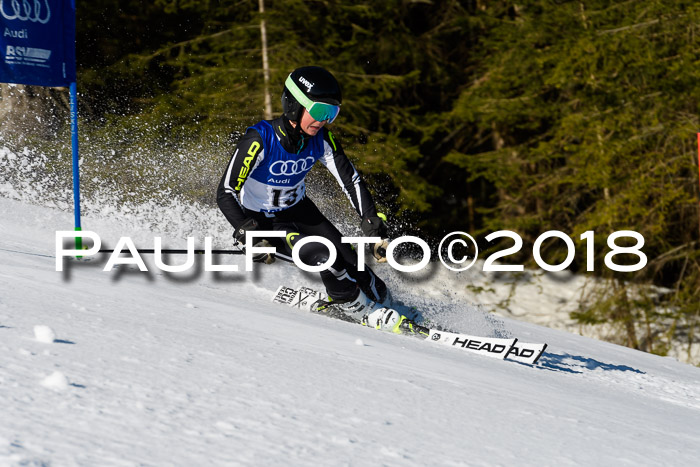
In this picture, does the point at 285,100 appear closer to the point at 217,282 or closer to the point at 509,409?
the point at 217,282

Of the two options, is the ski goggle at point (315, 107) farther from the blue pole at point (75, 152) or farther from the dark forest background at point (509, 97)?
the dark forest background at point (509, 97)

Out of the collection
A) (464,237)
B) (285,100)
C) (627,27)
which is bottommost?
(464,237)

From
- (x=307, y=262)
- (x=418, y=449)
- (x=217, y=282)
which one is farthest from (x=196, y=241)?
(x=418, y=449)

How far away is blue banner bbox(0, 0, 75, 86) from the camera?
5328 millimetres

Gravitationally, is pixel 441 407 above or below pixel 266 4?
below

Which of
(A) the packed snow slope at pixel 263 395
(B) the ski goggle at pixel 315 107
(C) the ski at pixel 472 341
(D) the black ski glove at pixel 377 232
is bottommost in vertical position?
(C) the ski at pixel 472 341

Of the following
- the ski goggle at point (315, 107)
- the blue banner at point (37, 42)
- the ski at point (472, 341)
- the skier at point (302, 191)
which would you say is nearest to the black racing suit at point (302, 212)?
the skier at point (302, 191)

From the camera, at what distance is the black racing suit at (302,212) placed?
4.85m

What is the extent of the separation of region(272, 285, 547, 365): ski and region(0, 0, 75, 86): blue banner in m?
2.32

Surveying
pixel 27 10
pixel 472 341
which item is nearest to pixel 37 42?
pixel 27 10

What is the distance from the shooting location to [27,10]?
5.40 metres

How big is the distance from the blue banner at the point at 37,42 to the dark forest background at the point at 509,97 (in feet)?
22.2

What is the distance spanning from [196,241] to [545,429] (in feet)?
21.6

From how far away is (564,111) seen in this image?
13391mm
